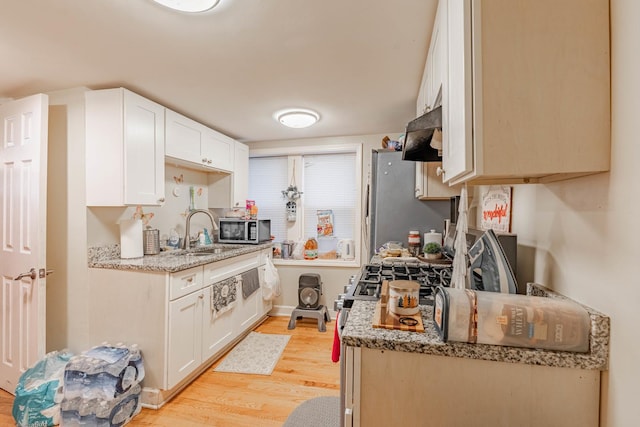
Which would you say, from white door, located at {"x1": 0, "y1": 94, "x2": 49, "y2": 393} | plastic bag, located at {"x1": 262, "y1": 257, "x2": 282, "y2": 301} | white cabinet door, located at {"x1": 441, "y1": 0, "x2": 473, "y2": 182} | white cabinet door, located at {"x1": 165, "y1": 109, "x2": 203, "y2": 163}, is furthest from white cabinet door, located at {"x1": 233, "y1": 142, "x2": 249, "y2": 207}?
white cabinet door, located at {"x1": 441, "y1": 0, "x2": 473, "y2": 182}

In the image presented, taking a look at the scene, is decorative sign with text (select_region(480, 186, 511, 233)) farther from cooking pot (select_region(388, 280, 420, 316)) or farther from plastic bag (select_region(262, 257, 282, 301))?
plastic bag (select_region(262, 257, 282, 301))

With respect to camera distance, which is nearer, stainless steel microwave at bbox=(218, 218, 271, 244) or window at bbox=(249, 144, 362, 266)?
stainless steel microwave at bbox=(218, 218, 271, 244)

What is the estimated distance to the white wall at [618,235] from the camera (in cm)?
66

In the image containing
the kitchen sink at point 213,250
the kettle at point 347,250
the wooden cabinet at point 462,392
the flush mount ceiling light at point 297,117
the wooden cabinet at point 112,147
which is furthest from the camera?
the kettle at point 347,250

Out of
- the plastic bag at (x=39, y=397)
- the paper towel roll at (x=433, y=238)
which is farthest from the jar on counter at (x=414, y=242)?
the plastic bag at (x=39, y=397)

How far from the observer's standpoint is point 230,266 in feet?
8.74

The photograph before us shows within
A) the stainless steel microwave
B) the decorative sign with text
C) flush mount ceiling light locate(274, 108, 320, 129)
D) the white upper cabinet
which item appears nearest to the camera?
the white upper cabinet

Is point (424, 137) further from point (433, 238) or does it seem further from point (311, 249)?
point (311, 249)

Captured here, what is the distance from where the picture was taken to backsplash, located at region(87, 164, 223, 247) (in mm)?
2125

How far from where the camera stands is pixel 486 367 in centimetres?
79

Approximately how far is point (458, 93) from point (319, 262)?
2.88m

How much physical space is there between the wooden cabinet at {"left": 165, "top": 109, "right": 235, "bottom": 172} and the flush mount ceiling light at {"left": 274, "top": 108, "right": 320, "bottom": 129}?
74 centimetres

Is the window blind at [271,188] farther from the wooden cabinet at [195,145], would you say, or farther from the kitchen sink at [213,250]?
the kitchen sink at [213,250]

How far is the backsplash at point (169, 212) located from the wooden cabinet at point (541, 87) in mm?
2426
